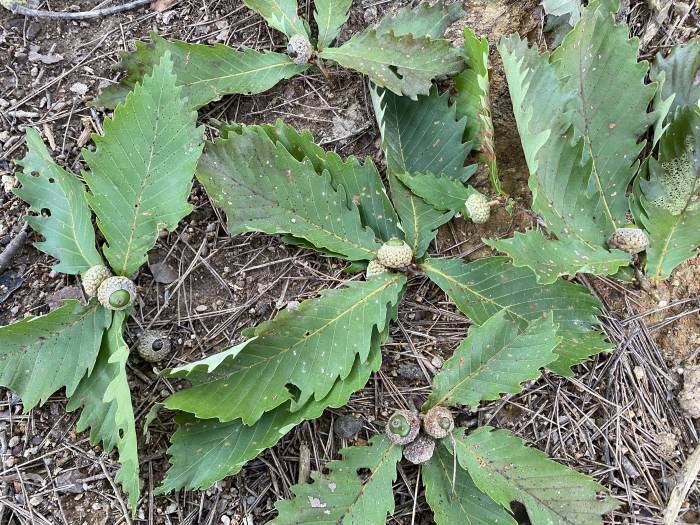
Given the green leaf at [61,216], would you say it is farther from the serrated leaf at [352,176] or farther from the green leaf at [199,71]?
the serrated leaf at [352,176]

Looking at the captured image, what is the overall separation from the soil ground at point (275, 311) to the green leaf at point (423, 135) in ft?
0.33

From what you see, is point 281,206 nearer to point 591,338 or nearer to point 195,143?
point 195,143

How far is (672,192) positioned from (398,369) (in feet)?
3.15

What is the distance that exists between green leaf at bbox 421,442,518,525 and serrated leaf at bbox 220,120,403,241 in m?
0.69

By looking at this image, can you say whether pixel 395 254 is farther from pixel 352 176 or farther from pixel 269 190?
pixel 269 190

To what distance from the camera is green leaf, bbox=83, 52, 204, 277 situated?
5.41 feet

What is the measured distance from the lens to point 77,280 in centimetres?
175

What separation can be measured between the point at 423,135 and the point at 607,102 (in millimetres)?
557

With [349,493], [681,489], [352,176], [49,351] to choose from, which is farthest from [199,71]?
[681,489]

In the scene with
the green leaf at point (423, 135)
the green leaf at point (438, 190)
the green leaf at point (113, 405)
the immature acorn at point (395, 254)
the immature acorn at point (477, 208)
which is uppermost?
the green leaf at point (423, 135)

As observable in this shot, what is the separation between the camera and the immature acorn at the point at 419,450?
1556mm

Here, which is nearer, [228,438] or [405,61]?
[228,438]

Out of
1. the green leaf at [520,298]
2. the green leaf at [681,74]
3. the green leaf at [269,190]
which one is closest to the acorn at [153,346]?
the green leaf at [269,190]

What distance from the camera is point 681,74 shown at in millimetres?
1753
